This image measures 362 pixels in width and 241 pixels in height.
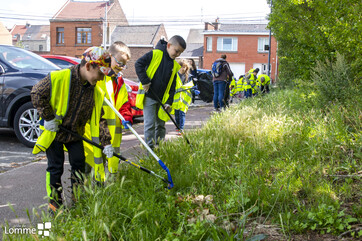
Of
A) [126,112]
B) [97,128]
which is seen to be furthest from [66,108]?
[126,112]

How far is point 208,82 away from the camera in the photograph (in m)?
17.7

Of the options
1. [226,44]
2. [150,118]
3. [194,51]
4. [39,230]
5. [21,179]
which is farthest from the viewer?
[194,51]

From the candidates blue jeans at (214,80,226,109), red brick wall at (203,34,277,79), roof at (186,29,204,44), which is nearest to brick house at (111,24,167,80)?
red brick wall at (203,34,277,79)

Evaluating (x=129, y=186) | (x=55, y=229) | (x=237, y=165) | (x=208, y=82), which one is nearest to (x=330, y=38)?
(x=237, y=165)

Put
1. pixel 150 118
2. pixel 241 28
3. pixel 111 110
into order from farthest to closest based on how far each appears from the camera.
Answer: pixel 241 28
pixel 150 118
pixel 111 110

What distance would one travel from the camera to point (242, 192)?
348 cm

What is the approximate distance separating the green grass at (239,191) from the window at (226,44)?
154 feet

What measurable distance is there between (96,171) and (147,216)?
1.22 metres

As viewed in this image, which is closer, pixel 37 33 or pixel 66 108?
pixel 66 108

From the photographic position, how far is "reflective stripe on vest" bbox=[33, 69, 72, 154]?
3.58 metres

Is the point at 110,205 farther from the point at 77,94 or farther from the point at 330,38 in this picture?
the point at 330,38

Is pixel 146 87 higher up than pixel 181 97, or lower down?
higher up

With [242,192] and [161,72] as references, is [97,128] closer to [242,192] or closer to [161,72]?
[242,192]

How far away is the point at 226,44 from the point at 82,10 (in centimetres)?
2025
